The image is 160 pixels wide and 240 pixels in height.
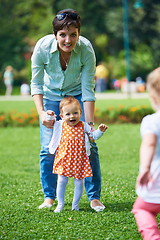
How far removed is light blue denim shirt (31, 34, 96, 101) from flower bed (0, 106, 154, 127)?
30.6ft

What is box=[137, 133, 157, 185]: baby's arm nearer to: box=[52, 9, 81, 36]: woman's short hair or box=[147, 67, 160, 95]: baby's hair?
box=[147, 67, 160, 95]: baby's hair

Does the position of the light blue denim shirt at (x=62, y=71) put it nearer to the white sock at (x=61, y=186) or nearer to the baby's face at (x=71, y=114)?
the baby's face at (x=71, y=114)

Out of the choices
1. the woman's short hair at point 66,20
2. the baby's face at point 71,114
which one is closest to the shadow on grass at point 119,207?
the baby's face at point 71,114

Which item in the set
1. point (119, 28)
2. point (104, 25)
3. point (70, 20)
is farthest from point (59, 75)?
point (104, 25)

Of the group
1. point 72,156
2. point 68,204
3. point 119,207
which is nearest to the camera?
point 72,156

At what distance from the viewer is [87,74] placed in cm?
518

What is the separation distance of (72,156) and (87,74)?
2.64ft

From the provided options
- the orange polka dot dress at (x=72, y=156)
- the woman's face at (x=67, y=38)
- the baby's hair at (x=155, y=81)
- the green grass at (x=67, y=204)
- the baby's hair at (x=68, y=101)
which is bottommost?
the green grass at (x=67, y=204)

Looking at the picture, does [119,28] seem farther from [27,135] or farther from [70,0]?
[27,135]

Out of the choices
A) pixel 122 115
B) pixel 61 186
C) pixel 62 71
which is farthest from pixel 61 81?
pixel 122 115

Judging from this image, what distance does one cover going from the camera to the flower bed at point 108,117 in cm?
1475

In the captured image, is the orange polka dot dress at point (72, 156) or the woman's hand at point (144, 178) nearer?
the woman's hand at point (144, 178)

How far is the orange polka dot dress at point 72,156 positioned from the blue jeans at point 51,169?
212mm

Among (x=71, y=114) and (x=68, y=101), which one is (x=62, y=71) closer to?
(x=68, y=101)
